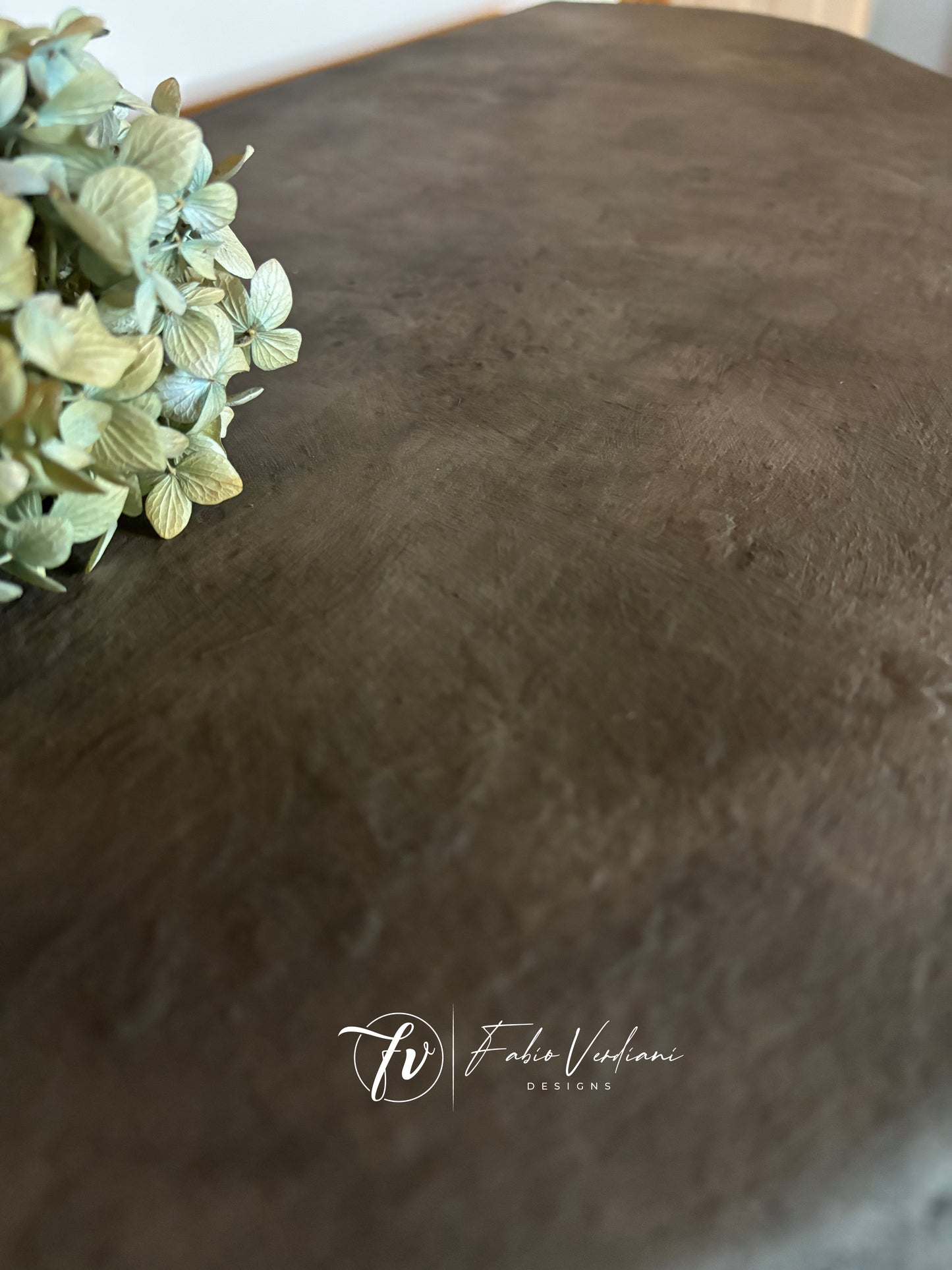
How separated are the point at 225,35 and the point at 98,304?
1.10 m

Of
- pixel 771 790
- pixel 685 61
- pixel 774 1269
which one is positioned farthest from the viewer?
pixel 685 61

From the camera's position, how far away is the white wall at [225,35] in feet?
4.24

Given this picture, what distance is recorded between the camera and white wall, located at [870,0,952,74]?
239 cm

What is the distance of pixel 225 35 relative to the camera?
1.38 meters

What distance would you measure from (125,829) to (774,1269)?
27cm

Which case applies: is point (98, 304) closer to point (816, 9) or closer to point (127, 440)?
point (127, 440)

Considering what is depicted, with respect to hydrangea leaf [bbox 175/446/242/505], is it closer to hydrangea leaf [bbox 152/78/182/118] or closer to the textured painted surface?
the textured painted surface

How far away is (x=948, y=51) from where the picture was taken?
2.43 metres

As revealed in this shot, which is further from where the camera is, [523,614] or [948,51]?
[948,51]

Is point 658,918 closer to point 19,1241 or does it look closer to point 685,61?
point 19,1241

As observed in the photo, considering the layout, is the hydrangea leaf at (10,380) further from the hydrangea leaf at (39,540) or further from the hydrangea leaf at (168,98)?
the hydrangea leaf at (168,98)

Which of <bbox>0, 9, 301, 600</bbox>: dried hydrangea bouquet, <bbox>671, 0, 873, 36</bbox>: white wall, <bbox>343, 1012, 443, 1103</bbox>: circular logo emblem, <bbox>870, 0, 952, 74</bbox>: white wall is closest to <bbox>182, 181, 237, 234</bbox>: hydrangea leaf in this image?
<bbox>0, 9, 301, 600</bbox>: dried hydrangea bouquet

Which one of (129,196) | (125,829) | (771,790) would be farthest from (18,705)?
(771,790)

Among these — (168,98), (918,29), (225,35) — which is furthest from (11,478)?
(918,29)
